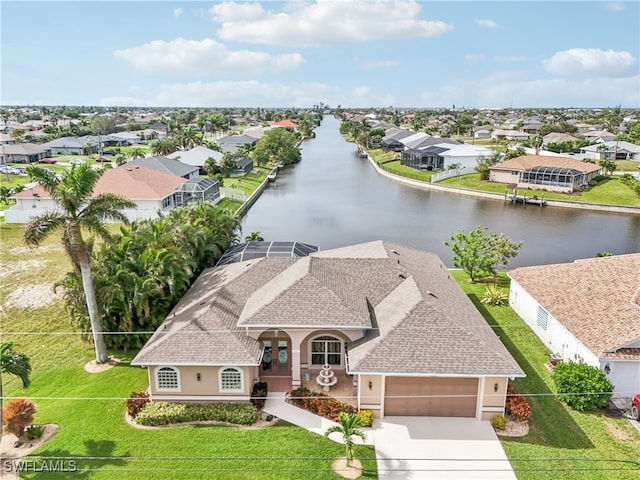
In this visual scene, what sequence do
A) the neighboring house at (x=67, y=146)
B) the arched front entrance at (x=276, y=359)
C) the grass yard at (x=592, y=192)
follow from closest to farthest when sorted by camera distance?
the arched front entrance at (x=276, y=359)
the grass yard at (x=592, y=192)
the neighboring house at (x=67, y=146)

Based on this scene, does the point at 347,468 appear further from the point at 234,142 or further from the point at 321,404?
the point at 234,142

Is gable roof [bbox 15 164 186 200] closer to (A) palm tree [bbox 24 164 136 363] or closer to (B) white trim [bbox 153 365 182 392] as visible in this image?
(A) palm tree [bbox 24 164 136 363]

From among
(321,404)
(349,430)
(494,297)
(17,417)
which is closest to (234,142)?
(494,297)

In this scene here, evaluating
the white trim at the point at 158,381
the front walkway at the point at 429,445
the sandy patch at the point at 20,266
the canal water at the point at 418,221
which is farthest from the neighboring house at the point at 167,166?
the front walkway at the point at 429,445

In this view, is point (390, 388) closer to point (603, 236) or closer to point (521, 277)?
point (521, 277)

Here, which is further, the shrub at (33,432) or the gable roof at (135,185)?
the gable roof at (135,185)

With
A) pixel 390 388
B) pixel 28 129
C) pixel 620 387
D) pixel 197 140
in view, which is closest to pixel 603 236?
pixel 620 387

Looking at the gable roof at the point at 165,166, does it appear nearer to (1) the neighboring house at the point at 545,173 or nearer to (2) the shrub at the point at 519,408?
(1) the neighboring house at the point at 545,173
